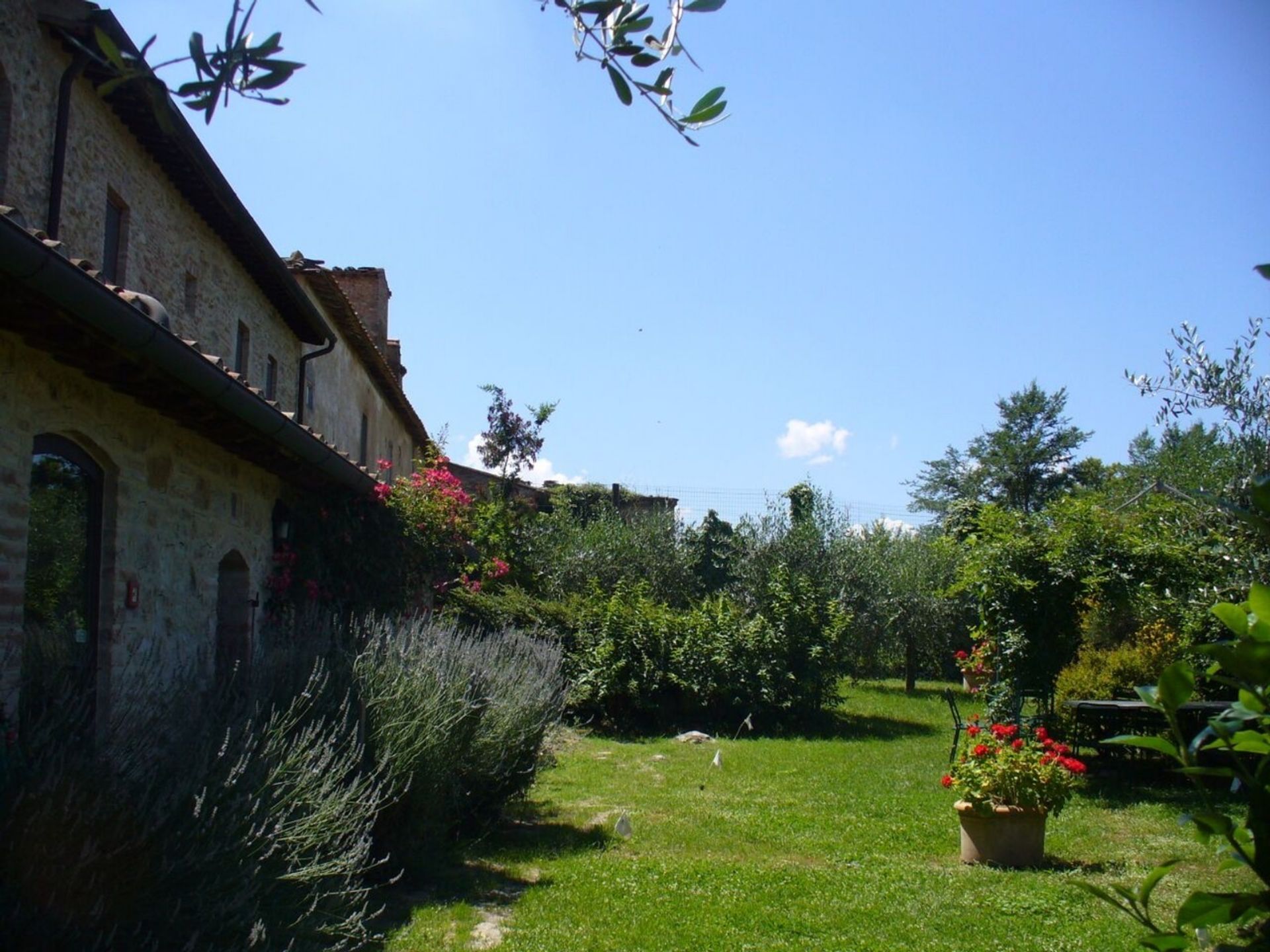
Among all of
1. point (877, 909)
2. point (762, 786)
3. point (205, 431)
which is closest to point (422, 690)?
point (205, 431)

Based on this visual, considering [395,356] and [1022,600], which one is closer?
[1022,600]

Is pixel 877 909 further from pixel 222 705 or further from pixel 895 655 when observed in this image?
pixel 895 655

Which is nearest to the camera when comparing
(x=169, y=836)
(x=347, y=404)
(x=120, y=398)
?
(x=169, y=836)

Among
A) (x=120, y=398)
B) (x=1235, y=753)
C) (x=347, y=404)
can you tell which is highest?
(x=347, y=404)

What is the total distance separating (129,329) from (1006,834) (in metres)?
6.82

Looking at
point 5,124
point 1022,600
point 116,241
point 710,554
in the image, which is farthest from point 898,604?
point 5,124

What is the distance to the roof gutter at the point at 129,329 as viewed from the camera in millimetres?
3930

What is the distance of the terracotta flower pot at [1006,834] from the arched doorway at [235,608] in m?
5.78

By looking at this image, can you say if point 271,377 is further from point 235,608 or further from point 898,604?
point 898,604

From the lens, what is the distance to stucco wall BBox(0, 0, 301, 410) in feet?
23.7

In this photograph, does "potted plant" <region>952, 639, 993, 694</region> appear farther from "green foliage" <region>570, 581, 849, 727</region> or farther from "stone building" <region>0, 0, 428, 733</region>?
"stone building" <region>0, 0, 428, 733</region>

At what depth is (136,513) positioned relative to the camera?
6270 millimetres

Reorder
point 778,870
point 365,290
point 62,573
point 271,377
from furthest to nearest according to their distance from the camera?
point 365,290 → point 271,377 → point 778,870 → point 62,573

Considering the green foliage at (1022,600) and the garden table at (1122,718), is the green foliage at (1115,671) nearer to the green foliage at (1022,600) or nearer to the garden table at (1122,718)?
the garden table at (1122,718)
